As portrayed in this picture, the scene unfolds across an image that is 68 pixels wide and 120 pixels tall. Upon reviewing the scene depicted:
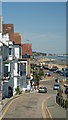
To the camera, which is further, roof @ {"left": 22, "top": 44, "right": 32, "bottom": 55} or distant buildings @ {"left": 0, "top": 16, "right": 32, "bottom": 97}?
roof @ {"left": 22, "top": 44, "right": 32, "bottom": 55}

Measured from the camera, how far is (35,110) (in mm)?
21094

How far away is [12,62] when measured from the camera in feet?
108

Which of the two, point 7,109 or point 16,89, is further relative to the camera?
point 16,89

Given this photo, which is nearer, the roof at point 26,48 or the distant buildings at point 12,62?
the distant buildings at point 12,62

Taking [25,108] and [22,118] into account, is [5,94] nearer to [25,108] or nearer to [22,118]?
[25,108]

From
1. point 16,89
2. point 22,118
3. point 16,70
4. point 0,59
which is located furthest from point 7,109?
point 16,70

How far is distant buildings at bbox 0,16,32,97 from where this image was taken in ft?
96.3

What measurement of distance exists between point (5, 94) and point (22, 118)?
11.5m

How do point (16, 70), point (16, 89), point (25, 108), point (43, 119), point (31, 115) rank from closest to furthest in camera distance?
1. point (43, 119)
2. point (31, 115)
3. point (25, 108)
4. point (16, 89)
5. point (16, 70)

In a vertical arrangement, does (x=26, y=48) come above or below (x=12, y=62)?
above

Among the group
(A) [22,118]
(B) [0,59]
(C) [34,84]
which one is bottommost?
(C) [34,84]

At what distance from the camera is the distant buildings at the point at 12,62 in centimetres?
2937

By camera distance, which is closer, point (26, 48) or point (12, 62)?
point (12, 62)

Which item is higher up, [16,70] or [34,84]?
[16,70]
